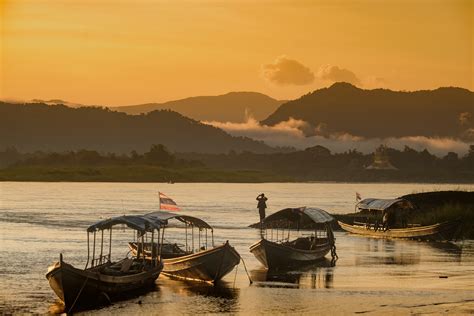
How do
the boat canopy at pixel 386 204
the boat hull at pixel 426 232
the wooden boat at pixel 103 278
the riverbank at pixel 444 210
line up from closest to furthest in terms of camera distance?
the wooden boat at pixel 103 278 < the boat hull at pixel 426 232 < the boat canopy at pixel 386 204 < the riverbank at pixel 444 210

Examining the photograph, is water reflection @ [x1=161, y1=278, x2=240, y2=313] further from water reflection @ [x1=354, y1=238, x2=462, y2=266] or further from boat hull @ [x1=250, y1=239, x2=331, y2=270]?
water reflection @ [x1=354, y1=238, x2=462, y2=266]

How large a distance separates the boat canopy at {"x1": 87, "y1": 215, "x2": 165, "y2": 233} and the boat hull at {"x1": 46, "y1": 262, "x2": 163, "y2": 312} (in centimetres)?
203

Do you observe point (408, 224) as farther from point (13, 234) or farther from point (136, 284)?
point (136, 284)

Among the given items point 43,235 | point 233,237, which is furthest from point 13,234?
point 233,237

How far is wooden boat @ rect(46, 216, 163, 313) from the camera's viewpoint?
143ft

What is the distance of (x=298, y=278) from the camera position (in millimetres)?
57969

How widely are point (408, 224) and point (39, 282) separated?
1855 inches

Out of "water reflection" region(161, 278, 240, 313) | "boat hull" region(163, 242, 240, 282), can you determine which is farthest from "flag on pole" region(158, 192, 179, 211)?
"water reflection" region(161, 278, 240, 313)

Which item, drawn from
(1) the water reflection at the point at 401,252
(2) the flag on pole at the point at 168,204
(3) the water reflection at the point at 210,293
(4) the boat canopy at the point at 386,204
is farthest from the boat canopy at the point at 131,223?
(4) the boat canopy at the point at 386,204

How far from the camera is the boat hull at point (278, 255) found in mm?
59906

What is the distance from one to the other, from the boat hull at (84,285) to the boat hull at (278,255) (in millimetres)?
12971

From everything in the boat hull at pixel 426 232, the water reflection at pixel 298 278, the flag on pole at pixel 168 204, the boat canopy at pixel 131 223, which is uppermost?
the flag on pole at pixel 168 204

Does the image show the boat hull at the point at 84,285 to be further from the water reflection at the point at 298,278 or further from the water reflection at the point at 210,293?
the water reflection at the point at 298,278

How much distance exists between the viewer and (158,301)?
157 feet
